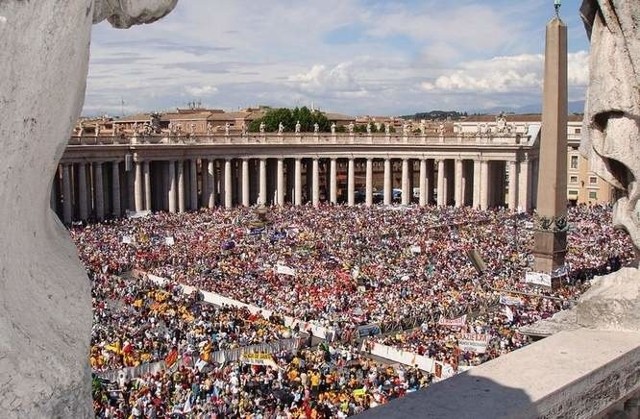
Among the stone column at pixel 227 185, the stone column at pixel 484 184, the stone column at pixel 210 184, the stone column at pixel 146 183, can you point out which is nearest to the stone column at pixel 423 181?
the stone column at pixel 484 184

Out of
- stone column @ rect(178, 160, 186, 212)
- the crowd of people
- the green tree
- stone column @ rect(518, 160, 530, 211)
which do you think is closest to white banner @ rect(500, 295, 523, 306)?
the crowd of people

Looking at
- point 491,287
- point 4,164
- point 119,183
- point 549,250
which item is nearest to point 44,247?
point 4,164

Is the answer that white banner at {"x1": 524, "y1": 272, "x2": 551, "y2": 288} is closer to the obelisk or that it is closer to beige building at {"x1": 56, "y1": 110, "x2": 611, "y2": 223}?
the obelisk

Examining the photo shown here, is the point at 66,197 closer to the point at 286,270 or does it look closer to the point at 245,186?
the point at 245,186

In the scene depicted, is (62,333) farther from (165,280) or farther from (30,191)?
(165,280)

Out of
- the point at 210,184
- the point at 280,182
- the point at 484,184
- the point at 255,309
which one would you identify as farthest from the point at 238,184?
the point at 255,309
